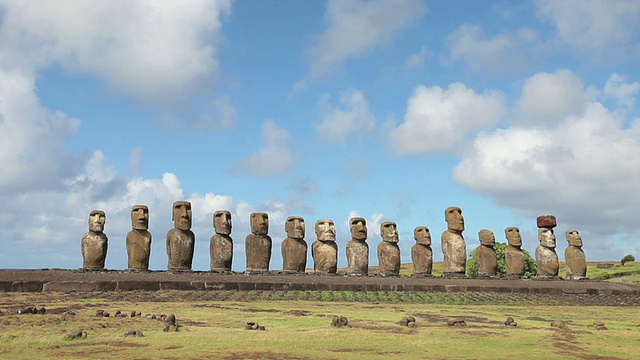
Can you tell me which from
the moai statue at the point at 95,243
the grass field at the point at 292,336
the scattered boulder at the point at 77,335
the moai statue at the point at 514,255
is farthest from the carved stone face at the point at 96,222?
the moai statue at the point at 514,255

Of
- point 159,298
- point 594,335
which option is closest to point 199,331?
point 594,335

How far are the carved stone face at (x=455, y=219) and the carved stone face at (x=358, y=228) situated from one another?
149 inches

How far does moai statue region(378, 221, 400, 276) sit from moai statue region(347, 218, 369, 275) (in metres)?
0.68

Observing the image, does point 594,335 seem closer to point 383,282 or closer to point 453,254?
point 383,282

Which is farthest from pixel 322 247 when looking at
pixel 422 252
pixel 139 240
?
pixel 139 240

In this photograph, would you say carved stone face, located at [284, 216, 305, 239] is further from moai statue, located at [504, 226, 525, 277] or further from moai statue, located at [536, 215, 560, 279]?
moai statue, located at [536, 215, 560, 279]

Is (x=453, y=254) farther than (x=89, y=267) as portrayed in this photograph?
Yes

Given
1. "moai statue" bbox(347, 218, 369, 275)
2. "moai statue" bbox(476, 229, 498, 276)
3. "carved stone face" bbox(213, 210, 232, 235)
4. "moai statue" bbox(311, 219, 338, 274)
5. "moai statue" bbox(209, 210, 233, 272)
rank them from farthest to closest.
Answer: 1. "moai statue" bbox(476, 229, 498, 276)
2. "moai statue" bbox(347, 218, 369, 275)
3. "moai statue" bbox(311, 219, 338, 274)
4. "carved stone face" bbox(213, 210, 232, 235)
5. "moai statue" bbox(209, 210, 233, 272)

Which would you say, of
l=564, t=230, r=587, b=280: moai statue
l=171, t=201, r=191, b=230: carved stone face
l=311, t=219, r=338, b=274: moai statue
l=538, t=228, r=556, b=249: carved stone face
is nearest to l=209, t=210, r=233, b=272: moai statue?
l=171, t=201, r=191, b=230: carved stone face

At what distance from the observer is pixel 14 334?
25.6 feet

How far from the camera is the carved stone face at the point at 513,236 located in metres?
27.3

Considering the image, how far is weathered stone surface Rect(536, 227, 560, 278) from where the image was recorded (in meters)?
27.3

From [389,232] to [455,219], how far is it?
3000 mm

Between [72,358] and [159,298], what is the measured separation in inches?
329
